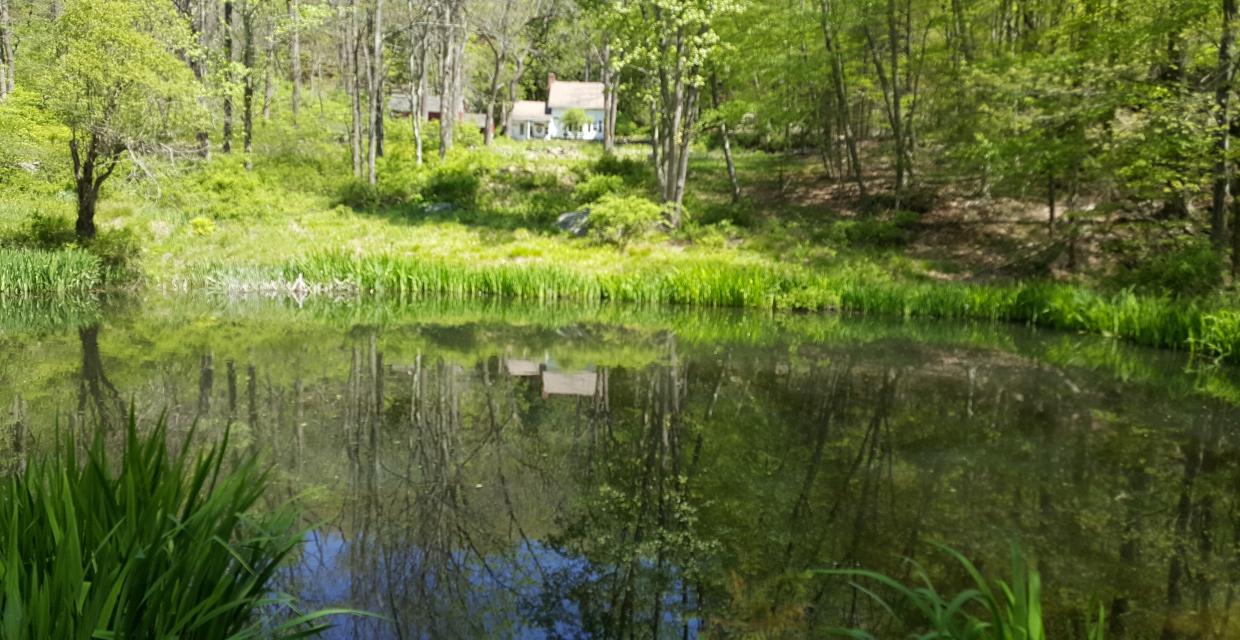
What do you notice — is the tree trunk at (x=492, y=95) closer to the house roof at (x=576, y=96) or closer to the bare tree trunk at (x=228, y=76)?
the bare tree trunk at (x=228, y=76)

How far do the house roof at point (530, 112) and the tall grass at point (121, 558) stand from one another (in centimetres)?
5361

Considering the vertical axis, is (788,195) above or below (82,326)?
above

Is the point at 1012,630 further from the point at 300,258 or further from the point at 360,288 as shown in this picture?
the point at 300,258

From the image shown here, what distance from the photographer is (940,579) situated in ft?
14.3

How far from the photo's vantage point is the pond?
13.8ft

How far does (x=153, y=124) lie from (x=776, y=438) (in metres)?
15.5

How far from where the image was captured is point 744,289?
16438 millimetres

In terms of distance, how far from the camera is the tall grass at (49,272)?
50.3 ft

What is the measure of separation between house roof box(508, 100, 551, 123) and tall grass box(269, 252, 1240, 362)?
124 ft

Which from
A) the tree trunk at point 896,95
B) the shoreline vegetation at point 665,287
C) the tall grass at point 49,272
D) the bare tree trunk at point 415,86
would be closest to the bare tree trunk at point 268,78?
the bare tree trunk at point 415,86

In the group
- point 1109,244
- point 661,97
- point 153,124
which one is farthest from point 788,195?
point 153,124

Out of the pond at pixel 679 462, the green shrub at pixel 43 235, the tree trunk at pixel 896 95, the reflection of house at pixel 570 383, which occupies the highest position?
the tree trunk at pixel 896 95

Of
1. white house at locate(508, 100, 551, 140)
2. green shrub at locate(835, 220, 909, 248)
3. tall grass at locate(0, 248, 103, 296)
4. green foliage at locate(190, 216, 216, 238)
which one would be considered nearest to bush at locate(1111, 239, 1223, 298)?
green shrub at locate(835, 220, 909, 248)

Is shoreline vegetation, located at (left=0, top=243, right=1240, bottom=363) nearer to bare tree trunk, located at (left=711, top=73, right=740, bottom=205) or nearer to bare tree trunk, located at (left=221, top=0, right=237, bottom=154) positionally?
bare tree trunk, located at (left=711, top=73, right=740, bottom=205)
